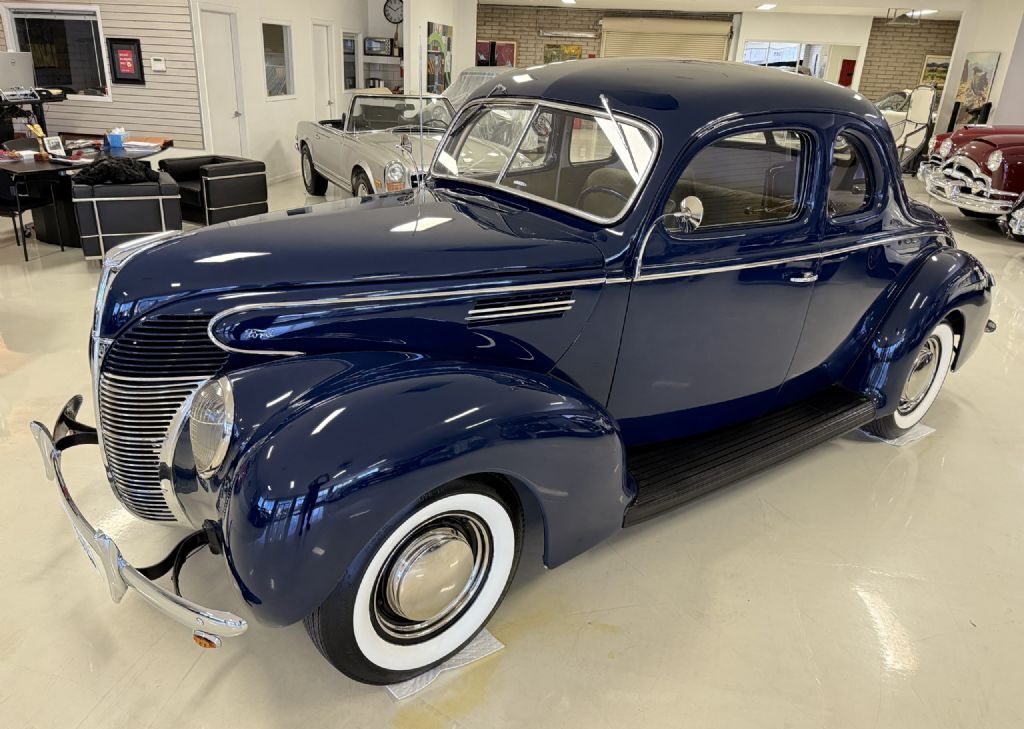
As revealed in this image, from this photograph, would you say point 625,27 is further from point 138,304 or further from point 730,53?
point 138,304

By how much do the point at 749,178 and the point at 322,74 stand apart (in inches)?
439

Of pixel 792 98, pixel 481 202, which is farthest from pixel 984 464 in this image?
pixel 481 202

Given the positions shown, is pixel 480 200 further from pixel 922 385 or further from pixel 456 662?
pixel 922 385

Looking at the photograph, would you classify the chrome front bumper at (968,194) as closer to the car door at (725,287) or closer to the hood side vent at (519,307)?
the car door at (725,287)

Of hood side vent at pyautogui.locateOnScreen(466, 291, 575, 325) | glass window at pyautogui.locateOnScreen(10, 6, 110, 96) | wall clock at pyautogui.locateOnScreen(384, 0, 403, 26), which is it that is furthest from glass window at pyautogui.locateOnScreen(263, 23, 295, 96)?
hood side vent at pyautogui.locateOnScreen(466, 291, 575, 325)

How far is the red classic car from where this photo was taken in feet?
27.7

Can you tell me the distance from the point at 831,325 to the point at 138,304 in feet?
9.40

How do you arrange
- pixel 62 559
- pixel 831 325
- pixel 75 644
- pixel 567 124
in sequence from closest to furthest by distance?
pixel 75 644 → pixel 62 559 → pixel 567 124 → pixel 831 325

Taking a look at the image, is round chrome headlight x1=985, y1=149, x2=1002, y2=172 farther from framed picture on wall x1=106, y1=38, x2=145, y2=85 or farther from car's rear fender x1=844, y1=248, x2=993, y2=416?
framed picture on wall x1=106, y1=38, x2=145, y2=85

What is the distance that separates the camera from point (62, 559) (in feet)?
8.90

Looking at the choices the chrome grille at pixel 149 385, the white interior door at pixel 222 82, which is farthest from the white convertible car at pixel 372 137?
the chrome grille at pixel 149 385

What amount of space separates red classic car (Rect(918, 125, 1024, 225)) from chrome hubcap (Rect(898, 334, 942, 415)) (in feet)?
19.9

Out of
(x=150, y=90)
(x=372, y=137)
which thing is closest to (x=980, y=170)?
(x=372, y=137)

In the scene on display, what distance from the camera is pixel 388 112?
8.62 meters
